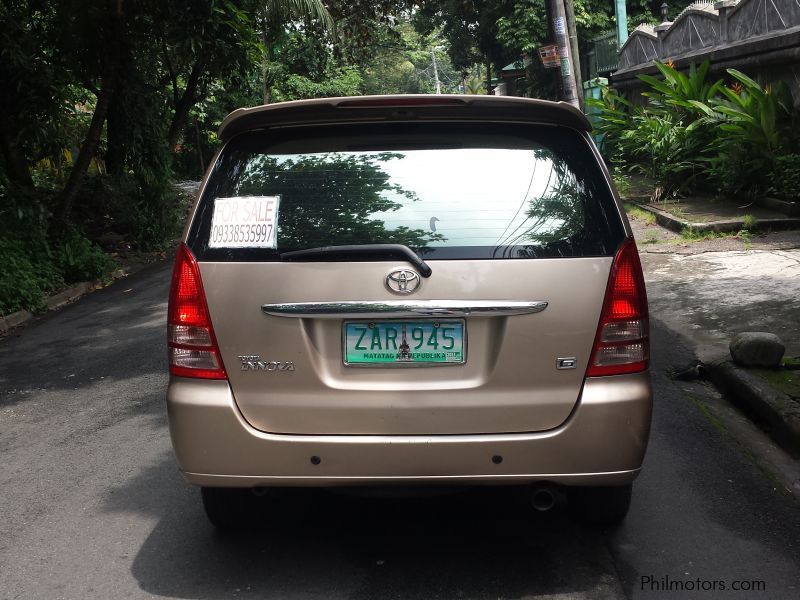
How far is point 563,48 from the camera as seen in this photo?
1402 centimetres

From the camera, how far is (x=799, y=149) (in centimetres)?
1263

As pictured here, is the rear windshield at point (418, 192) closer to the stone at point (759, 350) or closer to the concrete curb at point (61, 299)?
the stone at point (759, 350)

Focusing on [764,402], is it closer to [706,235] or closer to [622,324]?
[622,324]

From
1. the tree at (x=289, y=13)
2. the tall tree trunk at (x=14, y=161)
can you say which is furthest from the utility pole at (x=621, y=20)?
the tall tree trunk at (x=14, y=161)

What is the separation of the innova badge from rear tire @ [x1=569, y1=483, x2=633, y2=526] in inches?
49.0

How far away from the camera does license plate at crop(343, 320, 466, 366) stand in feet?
10.7

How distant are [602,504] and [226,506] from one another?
153 centimetres

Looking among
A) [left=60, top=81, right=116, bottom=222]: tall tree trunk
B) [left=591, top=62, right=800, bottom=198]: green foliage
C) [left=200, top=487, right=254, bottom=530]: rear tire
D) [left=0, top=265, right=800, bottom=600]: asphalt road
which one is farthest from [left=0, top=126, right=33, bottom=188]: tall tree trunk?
[left=200, top=487, right=254, bottom=530]: rear tire

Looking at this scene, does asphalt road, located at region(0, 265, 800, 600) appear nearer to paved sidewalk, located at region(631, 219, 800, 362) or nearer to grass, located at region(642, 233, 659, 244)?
paved sidewalk, located at region(631, 219, 800, 362)

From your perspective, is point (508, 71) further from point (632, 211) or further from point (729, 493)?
point (729, 493)

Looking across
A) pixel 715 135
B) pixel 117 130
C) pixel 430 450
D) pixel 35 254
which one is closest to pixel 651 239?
pixel 715 135

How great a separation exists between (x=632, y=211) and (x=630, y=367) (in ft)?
38.4

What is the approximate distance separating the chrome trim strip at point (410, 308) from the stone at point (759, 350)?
11.0 ft

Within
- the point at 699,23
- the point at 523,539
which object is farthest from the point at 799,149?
the point at 523,539
